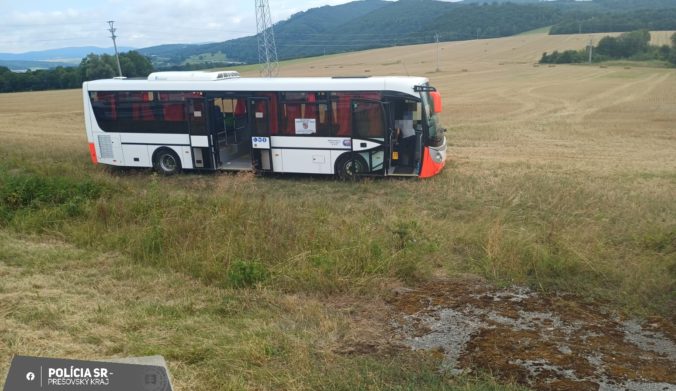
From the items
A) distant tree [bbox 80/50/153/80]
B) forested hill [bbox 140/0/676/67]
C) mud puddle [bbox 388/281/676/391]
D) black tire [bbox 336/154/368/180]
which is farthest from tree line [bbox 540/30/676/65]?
mud puddle [bbox 388/281/676/391]

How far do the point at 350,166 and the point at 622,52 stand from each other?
265ft

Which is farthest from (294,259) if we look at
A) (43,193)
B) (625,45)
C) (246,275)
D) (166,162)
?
(625,45)

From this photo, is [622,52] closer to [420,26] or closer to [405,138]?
[420,26]

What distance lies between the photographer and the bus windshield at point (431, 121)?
13781 mm

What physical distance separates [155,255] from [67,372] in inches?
207

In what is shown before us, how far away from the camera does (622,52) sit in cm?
8019

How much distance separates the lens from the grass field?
4484mm

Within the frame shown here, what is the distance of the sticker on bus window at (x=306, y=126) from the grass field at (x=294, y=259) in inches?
53.8

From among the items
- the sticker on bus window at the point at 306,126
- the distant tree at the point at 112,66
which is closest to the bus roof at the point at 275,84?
the sticker on bus window at the point at 306,126

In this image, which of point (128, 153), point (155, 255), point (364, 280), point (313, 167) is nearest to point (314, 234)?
point (364, 280)

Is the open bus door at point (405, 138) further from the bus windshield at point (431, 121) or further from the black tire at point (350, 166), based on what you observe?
the black tire at point (350, 166)

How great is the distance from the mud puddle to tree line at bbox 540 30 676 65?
74670 millimetres

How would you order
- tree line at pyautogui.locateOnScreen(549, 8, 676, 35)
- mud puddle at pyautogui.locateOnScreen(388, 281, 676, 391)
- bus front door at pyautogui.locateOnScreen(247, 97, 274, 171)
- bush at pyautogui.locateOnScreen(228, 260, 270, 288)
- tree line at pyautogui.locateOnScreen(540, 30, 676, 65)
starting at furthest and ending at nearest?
tree line at pyautogui.locateOnScreen(549, 8, 676, 35), tree line at pyautogui.locateOnScreen(540, 30, 676, 65), bus front door at pyautogui.locateOnScreen(247, 97, 274, 171), bush at pyautogui.locateOnScreen(228, 260, 270, 288), mud puddle at pyautogui.locateOnScreen(388, 281, 676, 391)

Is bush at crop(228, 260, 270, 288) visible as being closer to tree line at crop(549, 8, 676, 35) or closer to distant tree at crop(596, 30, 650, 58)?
distant tree at crop(596, 30, 650, 58)
